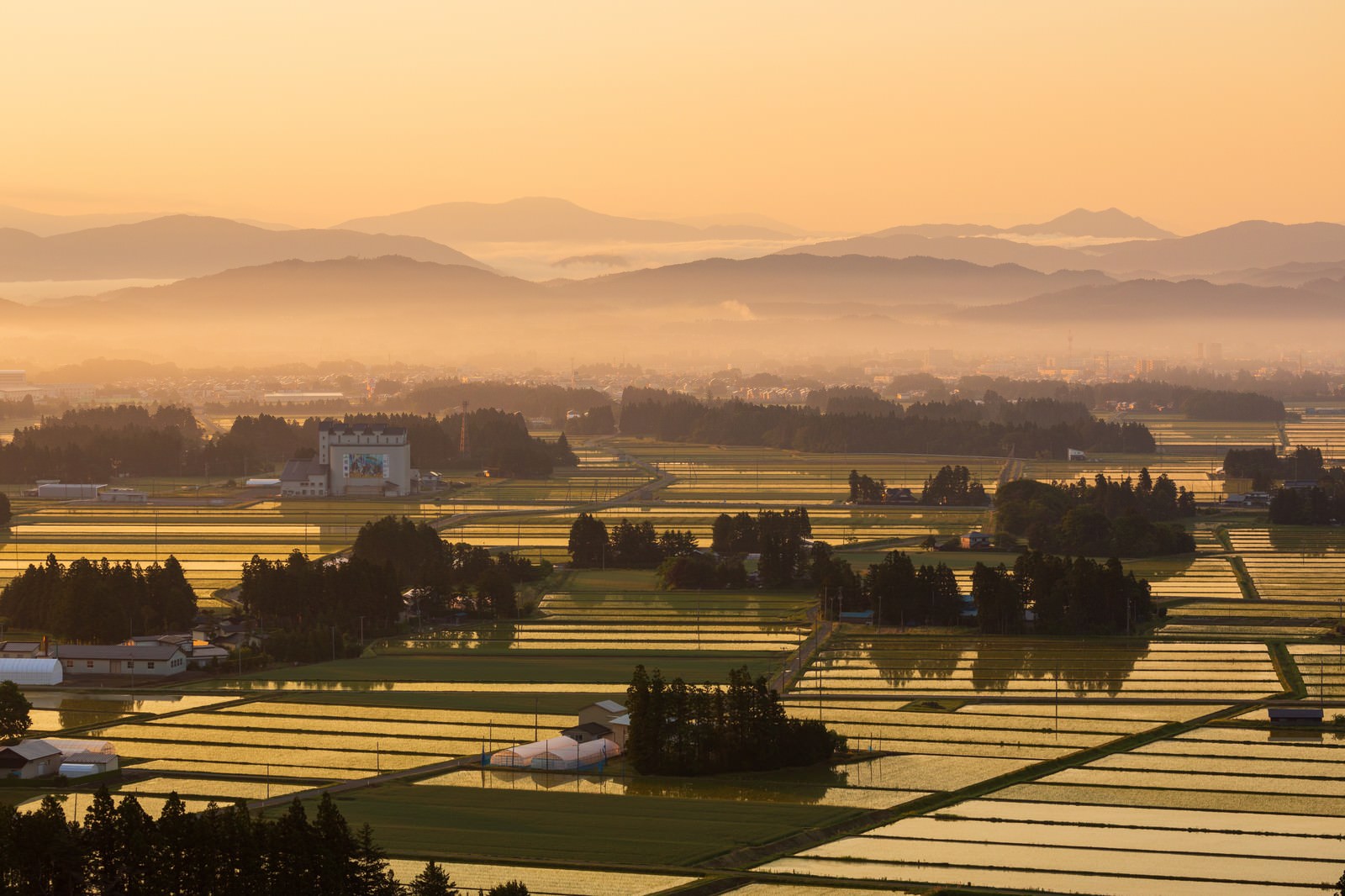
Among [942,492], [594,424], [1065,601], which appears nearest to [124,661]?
[1065,601]

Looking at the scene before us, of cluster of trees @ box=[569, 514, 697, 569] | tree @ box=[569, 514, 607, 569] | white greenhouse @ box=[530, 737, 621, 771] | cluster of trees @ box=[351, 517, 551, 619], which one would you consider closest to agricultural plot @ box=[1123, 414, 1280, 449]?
cluster of trees @ box=[569, 514, 697, 569]

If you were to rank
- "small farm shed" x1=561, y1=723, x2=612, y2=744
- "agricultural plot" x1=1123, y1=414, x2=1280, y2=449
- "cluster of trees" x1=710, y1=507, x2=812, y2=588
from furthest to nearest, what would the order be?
1. "agricultural plot" x1=1123, y1=414, x2=1280, y2=449
2. "cluster of trees" x1=710, y1=507, x2=812, y2=588
3. "small farm shed" x1=561, y1=723, x2=612, y2=744

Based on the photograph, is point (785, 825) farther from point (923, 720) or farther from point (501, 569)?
point (501, 569)

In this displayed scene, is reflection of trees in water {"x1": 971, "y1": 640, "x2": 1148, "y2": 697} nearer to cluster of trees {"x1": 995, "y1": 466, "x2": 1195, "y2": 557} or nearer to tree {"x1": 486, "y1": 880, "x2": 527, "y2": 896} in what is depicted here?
cluster of trees {"x1": 995, "y1": 466, "x2": 1195, "y2": 557}

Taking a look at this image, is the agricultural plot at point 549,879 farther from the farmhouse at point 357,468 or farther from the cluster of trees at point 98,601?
the farmhouse at point 357,468

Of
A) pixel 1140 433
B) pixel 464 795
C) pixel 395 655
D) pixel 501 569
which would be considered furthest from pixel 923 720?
pixel 1140 433
